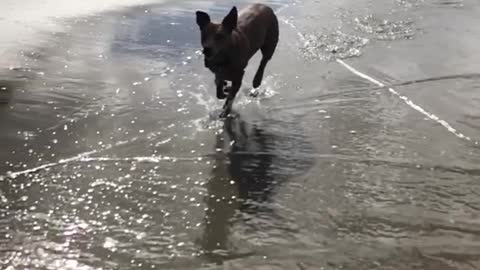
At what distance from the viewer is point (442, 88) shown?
6258 mm

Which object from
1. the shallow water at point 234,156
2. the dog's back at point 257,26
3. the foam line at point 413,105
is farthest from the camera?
the dog's back at point 257,26

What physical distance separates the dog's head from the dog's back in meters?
0.44

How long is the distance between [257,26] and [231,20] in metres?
0.84

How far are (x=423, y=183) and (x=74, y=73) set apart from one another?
11.4ft

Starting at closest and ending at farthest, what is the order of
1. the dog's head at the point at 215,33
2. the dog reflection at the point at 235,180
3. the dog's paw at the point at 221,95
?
the dog reflection at the point at 235,180
the dog's head at the point at 215,33
the dog's paw at the point at 221,95

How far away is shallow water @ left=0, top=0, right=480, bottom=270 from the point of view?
3.51 metres

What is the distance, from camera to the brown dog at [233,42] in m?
4.99

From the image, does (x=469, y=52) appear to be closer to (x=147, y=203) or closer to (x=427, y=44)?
(x=427, y=44)

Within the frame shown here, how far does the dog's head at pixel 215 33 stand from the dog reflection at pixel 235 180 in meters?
0.61

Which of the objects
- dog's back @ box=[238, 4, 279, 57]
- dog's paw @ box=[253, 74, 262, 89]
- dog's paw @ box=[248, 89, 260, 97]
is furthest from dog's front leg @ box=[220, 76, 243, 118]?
dog's paw @ box=[253, 74, 262, 89]

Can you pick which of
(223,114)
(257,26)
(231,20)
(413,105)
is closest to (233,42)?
(231,20)

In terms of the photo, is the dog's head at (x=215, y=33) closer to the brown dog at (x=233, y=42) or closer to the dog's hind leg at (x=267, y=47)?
the brown dog at (x=233, y=42)

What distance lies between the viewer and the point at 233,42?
5.16m

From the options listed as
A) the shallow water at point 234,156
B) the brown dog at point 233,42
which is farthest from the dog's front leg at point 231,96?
the shallow water at point 234,156
